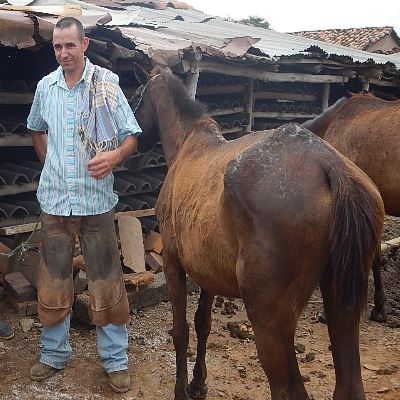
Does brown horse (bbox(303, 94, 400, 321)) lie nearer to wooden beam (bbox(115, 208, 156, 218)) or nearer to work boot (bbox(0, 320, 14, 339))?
wooden beam (bbox(115, 208, 156, 218))

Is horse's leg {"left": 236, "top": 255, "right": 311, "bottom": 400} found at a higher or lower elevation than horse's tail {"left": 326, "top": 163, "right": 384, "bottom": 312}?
lower

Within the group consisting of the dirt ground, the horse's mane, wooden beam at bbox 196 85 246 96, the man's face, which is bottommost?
the dirt ground

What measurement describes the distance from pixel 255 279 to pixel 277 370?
0.47m

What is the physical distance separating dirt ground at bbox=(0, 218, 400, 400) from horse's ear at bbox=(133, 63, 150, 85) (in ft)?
7.23

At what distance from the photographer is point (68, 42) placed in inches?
139

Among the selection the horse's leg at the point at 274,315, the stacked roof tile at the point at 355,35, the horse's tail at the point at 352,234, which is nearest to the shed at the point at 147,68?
the horse's leg at the point at 274,315

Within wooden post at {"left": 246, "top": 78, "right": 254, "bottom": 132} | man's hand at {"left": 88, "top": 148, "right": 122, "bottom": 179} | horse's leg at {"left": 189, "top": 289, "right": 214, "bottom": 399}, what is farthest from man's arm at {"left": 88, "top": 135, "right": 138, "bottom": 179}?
wooden post at {"left": 246, "top": 78, "right": 254, "bottom": 132}

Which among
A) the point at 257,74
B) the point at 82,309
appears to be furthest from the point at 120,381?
the point at 257,74

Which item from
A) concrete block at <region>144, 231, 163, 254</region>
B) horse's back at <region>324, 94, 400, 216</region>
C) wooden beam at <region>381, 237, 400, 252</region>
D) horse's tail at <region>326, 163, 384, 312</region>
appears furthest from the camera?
wooden beam at <region>381, 237, 400, 252</region>

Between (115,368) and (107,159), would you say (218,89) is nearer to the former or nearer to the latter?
(107,159)

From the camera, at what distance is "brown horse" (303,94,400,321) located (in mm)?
5387

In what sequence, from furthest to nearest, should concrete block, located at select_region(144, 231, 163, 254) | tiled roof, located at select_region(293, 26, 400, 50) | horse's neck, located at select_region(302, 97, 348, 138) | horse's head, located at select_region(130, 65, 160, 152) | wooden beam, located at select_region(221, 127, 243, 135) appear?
1. tiled roof, located at select_region(293, 26, 400, 50)
2. wooden beam, located at select_region(221, 127, 243, 135)
3. horse's neck, located at select_region(302, 97, 348, 138)
4. concrete block, located at select_region(144, 231, 163, 254)
5. horse's head, located at select_region(130, 65, 160, 152)

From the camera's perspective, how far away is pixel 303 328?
5.20 metres

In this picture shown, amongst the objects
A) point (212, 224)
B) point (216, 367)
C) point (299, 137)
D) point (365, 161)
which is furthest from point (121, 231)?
point (299, 137)
